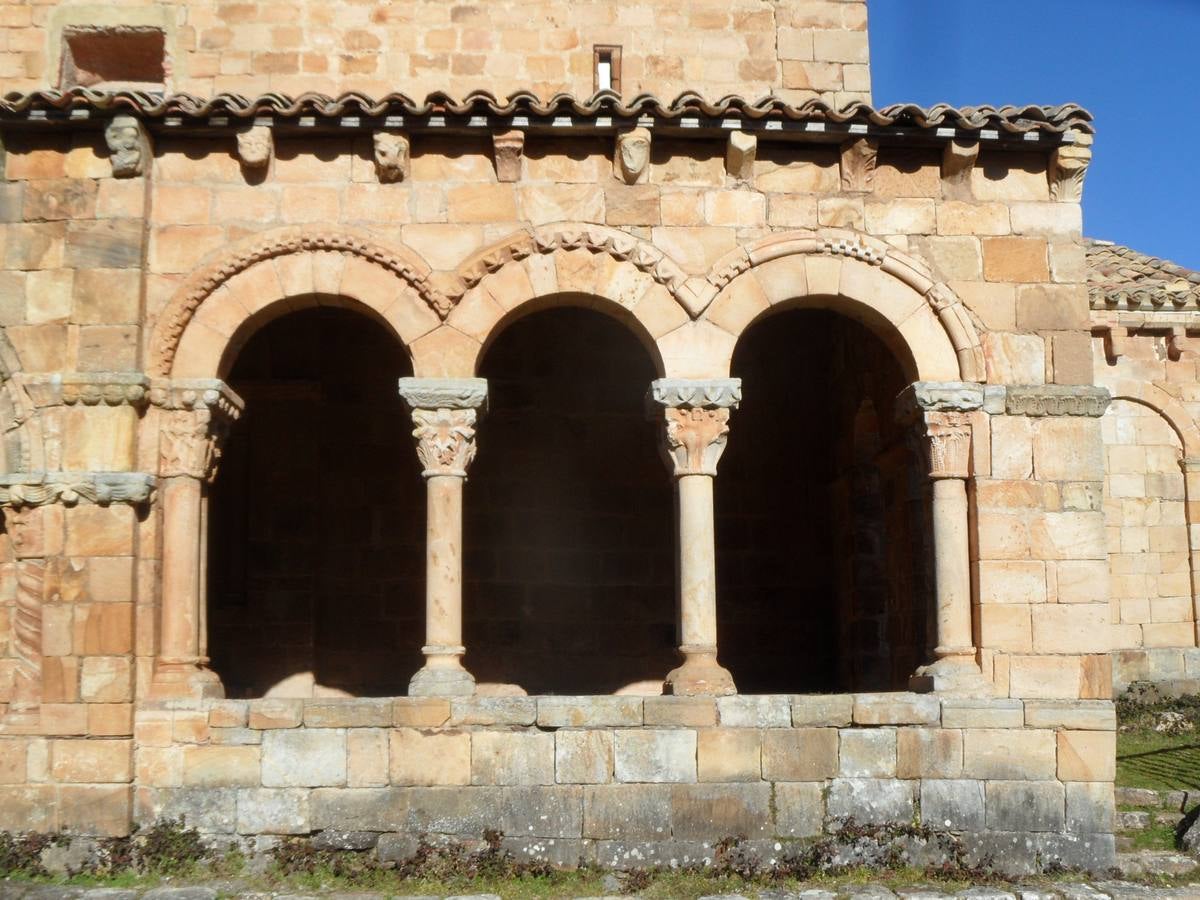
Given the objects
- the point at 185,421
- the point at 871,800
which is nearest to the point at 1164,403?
the point at 871,800

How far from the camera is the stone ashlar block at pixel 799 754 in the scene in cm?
746

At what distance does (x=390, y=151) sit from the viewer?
793 centimetres

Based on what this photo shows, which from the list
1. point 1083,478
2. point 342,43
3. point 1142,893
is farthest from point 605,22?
point 1142,893

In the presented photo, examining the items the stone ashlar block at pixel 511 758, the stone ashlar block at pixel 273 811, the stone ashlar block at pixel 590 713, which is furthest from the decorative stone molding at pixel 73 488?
the stone ashlar block at pixel 590 713

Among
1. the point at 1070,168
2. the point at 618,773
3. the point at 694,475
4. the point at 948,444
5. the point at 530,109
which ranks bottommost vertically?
the point at 618,773

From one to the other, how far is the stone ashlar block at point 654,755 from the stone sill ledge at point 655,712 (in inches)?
2.6

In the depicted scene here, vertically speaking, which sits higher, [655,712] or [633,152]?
[633,152]

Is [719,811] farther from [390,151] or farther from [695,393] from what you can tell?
[390,151]

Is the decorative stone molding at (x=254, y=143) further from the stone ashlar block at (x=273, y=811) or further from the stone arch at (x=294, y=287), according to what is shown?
the stone ashlar block at (x=273, y=811)

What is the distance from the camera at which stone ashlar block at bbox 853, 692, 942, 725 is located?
24.8ft

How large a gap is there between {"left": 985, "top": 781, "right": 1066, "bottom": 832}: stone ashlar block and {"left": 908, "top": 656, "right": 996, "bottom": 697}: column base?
0.55 m

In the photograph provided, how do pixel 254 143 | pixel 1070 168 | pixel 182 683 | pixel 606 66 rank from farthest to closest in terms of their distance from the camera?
pixel 606 66
pixel 1070 168
pixel 254 143
pixel 182 683

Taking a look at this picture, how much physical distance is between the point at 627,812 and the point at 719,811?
0.54m

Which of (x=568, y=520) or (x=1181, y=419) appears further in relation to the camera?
(x=1181, y=419)
